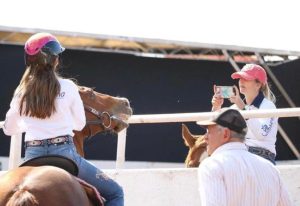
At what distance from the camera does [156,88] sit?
53.6 feet

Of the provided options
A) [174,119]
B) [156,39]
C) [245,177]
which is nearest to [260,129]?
[174,119]

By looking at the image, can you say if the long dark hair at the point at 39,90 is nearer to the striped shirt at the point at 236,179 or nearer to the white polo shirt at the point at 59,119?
the white polo shirt at the point at 59,119

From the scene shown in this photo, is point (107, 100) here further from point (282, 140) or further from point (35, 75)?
point (282, 140)

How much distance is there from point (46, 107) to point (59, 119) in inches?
5.4

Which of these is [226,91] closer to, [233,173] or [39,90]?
[39,90]

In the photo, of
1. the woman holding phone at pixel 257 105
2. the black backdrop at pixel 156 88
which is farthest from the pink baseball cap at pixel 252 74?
the black backdrop at pixel 156 88

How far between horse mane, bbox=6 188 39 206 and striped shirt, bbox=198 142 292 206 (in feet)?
3.53

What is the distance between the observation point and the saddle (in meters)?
5.55

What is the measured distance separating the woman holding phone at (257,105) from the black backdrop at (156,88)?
781 centimetres

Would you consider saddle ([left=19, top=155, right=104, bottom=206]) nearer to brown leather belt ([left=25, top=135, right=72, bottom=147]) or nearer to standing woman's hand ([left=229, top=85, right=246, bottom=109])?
brown leather belt ([left=25, top=135, right=72, bottom=147])

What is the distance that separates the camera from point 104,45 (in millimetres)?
16219

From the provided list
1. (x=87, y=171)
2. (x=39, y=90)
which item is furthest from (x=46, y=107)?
(x=87, y=171)

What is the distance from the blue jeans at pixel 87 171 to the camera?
18.5 feet

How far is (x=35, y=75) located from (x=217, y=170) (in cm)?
154
